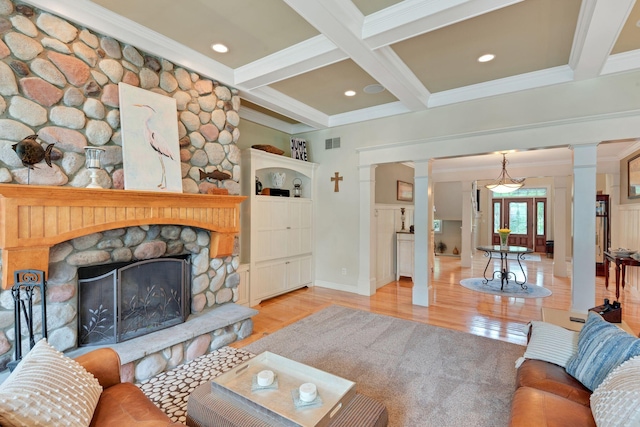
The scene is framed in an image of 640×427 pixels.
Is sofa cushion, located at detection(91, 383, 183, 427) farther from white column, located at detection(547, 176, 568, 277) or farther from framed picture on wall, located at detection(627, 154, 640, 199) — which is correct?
white column, located at detection(547, 176, 568, 277)

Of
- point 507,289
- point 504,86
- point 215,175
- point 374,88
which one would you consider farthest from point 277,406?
point 507,289

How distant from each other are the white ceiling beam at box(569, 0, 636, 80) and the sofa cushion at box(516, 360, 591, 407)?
2409 millimetres

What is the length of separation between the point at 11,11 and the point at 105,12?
1.87 ft

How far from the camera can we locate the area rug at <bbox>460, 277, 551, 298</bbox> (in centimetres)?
495

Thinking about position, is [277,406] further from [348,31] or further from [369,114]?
[369,114]

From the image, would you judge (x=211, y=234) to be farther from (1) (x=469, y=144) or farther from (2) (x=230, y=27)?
(1) (x=469, y=144)

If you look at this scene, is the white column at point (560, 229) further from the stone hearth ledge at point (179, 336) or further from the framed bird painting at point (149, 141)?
the framed bird painting at point (149, 141)

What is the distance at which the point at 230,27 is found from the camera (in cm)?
269

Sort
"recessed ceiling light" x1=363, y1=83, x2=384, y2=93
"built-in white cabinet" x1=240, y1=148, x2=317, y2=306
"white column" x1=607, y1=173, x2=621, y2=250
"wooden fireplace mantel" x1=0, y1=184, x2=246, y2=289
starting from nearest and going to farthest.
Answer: "wooden fireplace mantel" x1=0, y1=184, x2=246, y2=289, "recessed ceiling light" x1=363, y1=83, x2=384, y2=93, "built-in white cabinet" x1=240, y1=148, x2=317, y2=306, "white column" x1=607, y1=173, x2=621, y2=250

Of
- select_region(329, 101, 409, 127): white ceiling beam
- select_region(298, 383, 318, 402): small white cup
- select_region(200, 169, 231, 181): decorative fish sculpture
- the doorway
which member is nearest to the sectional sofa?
select_region(298, 383, 318, 402): small white cup

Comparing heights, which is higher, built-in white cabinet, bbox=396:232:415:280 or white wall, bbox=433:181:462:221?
white wall, bbox=433:181:462:221

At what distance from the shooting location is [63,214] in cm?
219

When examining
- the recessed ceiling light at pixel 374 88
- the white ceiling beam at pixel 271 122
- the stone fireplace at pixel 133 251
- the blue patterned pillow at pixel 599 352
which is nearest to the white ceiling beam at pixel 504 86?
the recessed ceiling light at pixel 374 88

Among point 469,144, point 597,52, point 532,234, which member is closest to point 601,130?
A: point 597,52
